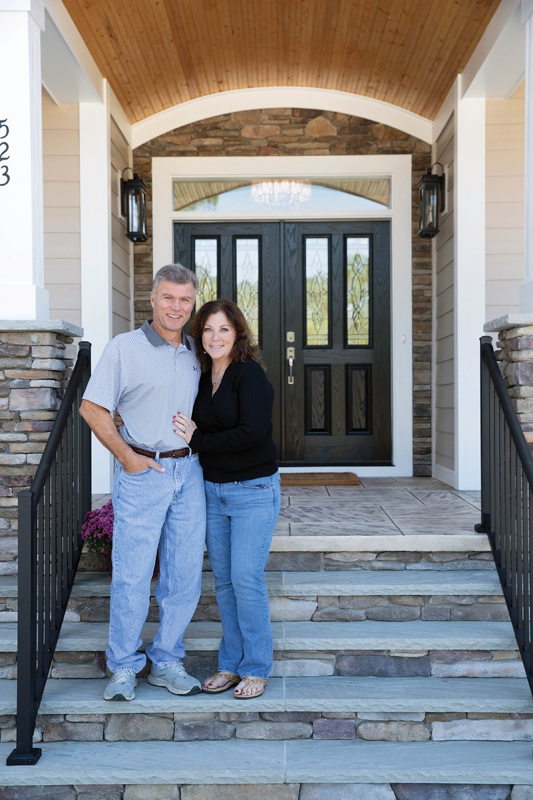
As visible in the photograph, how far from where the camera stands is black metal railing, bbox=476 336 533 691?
2.69 meters

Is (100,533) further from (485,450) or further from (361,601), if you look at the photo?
(485,450)

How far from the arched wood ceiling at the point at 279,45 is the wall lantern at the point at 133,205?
574 mm

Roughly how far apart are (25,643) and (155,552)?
19.6 inches

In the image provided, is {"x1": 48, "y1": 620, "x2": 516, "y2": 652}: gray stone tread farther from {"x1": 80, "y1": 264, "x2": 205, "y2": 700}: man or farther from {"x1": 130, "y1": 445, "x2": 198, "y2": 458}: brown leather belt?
{"x1": 130, "y1": 445, "x2": 198, "y2": 458}: brown leather belt

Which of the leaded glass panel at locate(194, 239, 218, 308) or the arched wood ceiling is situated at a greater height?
the arched wood ceiling

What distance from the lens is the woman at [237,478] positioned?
2592 millimetres

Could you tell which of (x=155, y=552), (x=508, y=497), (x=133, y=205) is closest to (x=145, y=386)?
(x=155, y=552)

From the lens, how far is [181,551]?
2682 mm

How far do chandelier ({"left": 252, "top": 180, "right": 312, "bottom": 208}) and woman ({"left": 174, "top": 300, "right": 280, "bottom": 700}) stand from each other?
343cm

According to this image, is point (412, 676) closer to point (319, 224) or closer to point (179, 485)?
point (179, 485)

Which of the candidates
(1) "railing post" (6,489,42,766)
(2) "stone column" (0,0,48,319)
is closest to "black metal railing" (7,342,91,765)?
(1) "railing post" (6,489,42,766)

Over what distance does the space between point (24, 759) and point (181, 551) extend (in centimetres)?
80

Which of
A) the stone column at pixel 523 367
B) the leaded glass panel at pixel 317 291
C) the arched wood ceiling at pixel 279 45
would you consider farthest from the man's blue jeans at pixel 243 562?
the leaded glass panel at pixel 317 291

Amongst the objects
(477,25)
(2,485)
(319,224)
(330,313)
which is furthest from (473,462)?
(2,485)
